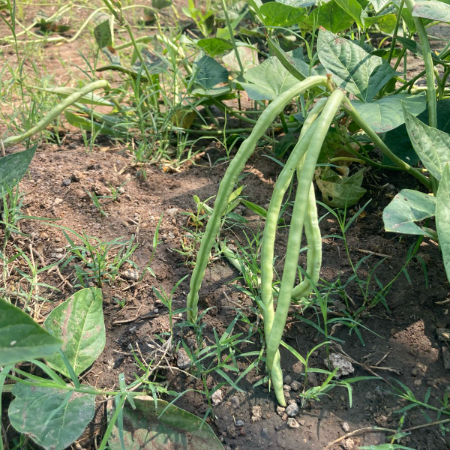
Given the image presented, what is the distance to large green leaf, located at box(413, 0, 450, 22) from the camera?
108 cm

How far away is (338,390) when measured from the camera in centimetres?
106

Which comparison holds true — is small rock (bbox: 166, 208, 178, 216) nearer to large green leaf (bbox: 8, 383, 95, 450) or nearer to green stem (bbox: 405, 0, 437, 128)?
large green leaf (bbox: 8, 383, 95, 450)

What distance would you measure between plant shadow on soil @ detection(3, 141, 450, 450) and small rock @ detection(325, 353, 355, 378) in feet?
0.09

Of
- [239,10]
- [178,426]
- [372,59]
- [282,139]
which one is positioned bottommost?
[178,426]

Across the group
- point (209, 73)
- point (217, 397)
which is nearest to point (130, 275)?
point (217, 397)

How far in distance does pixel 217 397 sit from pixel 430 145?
29.3 inches

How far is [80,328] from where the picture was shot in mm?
1100

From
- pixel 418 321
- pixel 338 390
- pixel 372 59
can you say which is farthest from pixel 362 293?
pixel 372 59

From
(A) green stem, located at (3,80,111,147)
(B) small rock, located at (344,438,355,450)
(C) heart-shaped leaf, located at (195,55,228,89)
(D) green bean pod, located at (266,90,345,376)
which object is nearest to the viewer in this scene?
(D) green bean pod, located at (266,90,345,376)

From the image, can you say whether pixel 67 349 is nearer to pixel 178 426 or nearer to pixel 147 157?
pixel 178 426

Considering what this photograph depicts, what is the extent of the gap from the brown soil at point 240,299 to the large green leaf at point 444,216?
1.16 feet

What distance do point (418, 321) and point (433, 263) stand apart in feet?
0.69

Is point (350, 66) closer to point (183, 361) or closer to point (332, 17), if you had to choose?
point (332, 17)

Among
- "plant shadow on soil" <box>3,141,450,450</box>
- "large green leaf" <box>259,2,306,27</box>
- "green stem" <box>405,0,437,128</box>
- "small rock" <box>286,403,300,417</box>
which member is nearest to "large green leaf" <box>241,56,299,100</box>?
"large green leaf" <box>259,2,306,27</box>
